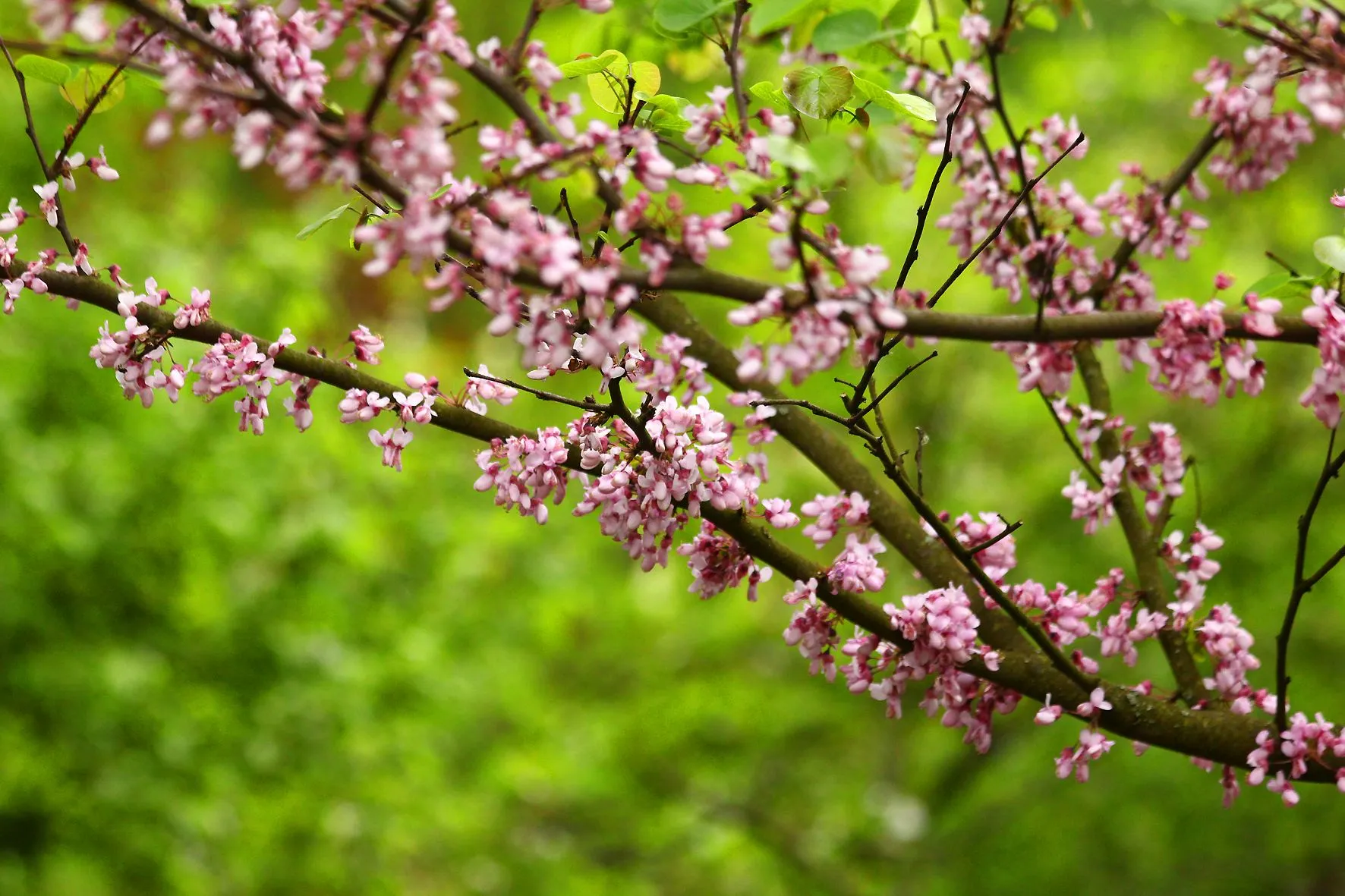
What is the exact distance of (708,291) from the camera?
1.62 m

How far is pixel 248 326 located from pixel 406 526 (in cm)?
225

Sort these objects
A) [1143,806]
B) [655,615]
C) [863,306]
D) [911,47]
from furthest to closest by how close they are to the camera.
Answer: [655,615], [1143,806], [911,47], [863,306]

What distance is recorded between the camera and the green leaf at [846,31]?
1904mm

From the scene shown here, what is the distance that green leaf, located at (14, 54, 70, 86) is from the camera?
2260 millimetres

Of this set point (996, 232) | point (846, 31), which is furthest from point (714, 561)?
point (846, 31)

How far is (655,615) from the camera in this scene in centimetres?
1285

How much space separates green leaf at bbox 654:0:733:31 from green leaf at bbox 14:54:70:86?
1.15 m

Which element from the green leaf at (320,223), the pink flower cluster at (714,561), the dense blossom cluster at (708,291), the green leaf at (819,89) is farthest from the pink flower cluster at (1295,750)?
the green leaf at (320,223)

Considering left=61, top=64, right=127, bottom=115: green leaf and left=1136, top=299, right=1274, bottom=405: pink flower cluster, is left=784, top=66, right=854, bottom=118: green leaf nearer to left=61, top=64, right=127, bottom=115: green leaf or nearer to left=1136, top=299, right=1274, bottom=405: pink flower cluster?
left=1136, top=299, right=1274, bottom=405: pink flower cluster

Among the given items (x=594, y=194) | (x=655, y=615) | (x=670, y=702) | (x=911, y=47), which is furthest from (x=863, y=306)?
(x=655, y=615)

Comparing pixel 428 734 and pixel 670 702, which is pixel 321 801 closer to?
pixel 428 734

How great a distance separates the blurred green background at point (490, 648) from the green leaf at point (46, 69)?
2.47 metres

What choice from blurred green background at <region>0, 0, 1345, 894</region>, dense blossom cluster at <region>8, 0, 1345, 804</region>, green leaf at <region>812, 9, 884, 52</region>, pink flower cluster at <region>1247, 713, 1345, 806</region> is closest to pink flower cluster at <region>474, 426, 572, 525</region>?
dense blossom cluster at <region>8, 0, 1345, 804</region>

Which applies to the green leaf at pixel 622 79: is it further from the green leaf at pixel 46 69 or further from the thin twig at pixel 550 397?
the green leaf at pixel 46 69
